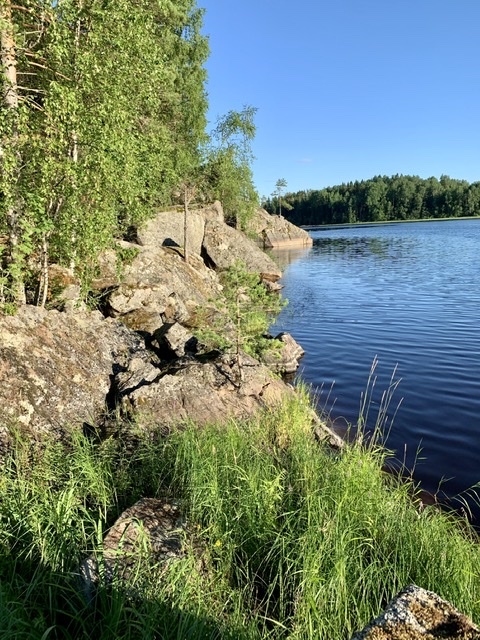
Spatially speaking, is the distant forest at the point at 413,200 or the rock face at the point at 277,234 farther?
A: the distant forest at the point at 413,200

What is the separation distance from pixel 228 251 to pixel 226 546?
30.6 meters

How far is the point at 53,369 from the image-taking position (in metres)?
8.27

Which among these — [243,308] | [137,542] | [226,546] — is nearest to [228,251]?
[243,308]

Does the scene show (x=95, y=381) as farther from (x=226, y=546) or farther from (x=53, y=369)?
(x=226, y=546)

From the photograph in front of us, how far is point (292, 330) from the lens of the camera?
20828 mm

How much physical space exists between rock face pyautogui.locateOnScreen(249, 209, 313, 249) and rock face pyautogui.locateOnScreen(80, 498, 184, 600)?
70.1 metres

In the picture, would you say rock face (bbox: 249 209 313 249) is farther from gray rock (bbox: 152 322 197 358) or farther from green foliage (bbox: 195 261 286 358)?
green foliage (bbox: 195 261 286 358)

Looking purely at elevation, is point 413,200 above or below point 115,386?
above

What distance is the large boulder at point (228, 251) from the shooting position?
108ft

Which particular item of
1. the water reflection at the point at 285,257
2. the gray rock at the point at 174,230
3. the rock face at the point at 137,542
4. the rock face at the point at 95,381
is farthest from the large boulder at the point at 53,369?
the water reflection at the point at 285,257

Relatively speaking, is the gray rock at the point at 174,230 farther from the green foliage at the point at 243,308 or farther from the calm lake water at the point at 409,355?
the green foliage at the point at 243,308

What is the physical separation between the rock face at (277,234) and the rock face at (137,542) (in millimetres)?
70148

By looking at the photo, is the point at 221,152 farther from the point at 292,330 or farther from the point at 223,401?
the point at 223,401

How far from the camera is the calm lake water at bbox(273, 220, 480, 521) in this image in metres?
9.62
